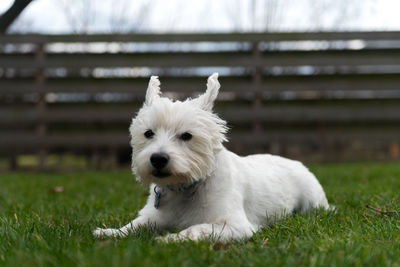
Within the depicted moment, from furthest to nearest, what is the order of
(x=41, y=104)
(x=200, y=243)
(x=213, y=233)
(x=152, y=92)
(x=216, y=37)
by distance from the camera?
1. (x=216, y=37)
2. (x=41, y=104)
3. (x=152, y=92)
4. (x=213, y=233)
5. (x=200, y=243)

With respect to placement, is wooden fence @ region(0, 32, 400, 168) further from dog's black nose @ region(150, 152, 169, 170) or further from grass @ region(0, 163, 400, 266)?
dog's black nose @ region(150, 152, 169, 170)

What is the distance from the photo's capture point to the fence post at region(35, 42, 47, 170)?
9.28m

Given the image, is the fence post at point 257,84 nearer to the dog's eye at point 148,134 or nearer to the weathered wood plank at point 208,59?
the weathered wood plank at point 208,59

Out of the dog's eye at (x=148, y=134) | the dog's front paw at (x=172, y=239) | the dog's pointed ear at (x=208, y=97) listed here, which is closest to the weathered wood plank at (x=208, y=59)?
the dog's pointed ear at (x=208, y=97)

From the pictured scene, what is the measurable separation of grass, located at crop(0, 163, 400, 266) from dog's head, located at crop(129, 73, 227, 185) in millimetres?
396

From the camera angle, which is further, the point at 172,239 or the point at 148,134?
the point at 148,134

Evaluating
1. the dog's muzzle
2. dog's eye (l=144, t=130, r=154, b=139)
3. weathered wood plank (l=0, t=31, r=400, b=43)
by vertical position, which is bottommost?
the dog's muzzle

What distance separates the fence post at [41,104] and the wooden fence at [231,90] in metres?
0.02

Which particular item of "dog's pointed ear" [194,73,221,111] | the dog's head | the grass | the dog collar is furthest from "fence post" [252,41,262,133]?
the dog collar

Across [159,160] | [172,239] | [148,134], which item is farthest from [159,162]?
[172,239]

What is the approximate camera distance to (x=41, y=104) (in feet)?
30.9

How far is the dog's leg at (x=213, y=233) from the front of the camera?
8.18 feet

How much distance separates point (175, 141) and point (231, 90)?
21.9ft

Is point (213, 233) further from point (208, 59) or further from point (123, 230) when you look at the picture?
point (208, 59)
